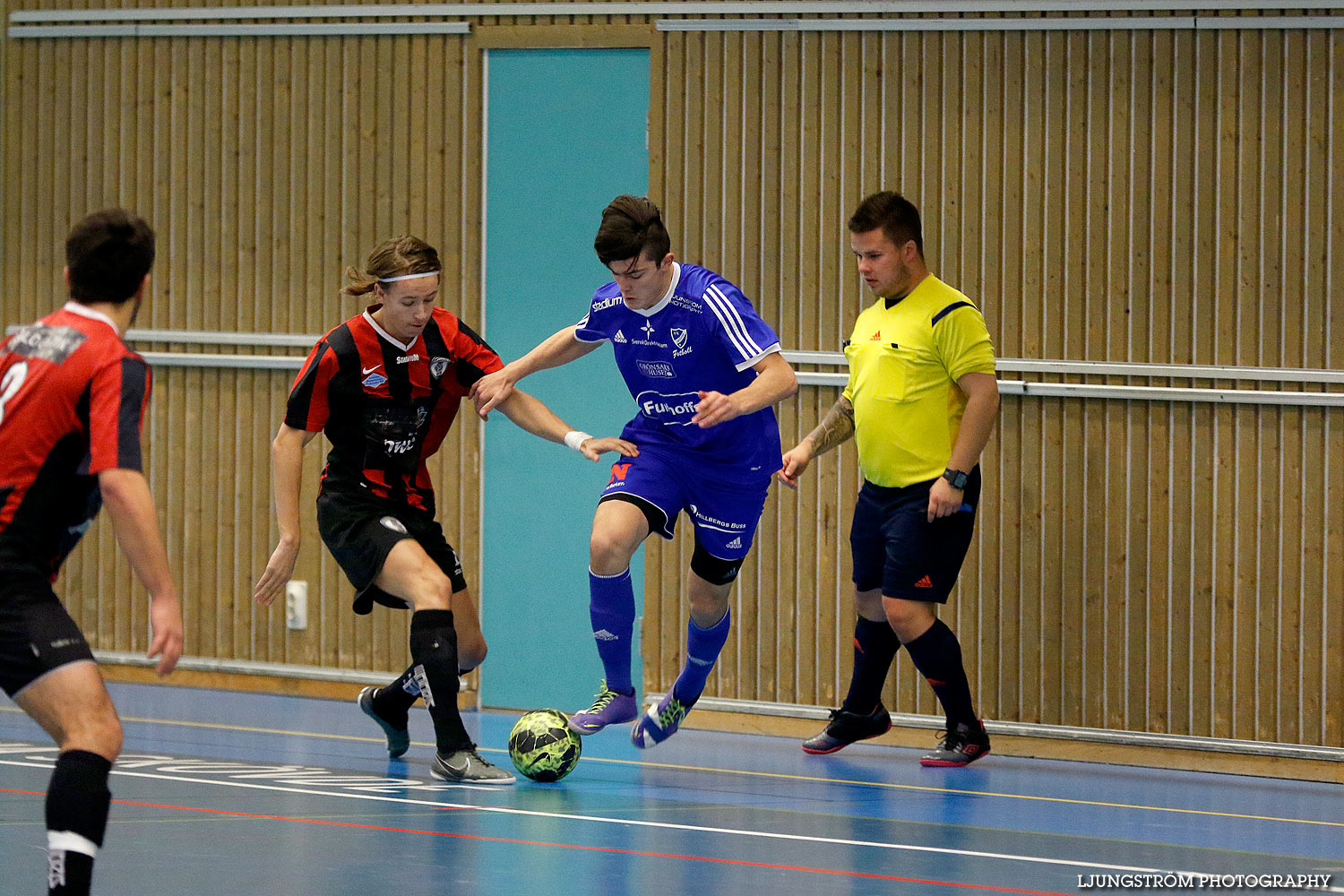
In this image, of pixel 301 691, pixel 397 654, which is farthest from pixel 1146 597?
pixel 301 691

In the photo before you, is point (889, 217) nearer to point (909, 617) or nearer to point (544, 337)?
point (909, 617)

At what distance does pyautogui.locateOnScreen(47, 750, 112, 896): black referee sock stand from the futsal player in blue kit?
2.81 m

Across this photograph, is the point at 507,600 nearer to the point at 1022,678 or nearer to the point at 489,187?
the point at 489,187

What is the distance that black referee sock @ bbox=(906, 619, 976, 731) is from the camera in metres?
7.09

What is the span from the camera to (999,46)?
791 cm

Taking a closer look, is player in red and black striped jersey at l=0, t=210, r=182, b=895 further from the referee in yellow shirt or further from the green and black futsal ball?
the referee in yellow shirt

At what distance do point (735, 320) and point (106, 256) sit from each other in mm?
2963

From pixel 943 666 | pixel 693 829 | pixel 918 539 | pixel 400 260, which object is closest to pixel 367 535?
pixel 400 260

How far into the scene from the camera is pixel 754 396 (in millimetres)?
6277

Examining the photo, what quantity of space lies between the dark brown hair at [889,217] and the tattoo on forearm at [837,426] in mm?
768

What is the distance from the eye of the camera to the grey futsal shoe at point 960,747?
7.32 meters

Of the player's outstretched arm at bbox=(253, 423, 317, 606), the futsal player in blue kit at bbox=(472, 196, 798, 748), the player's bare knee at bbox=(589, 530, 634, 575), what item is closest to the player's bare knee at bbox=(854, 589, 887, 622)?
the futsal player in blue kit at bbox=(472, 196, 798, 748)

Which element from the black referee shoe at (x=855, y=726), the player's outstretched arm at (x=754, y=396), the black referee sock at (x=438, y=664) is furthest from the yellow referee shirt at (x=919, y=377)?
the black referee sock at (x=438, y=664)

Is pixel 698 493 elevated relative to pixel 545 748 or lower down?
elevated
